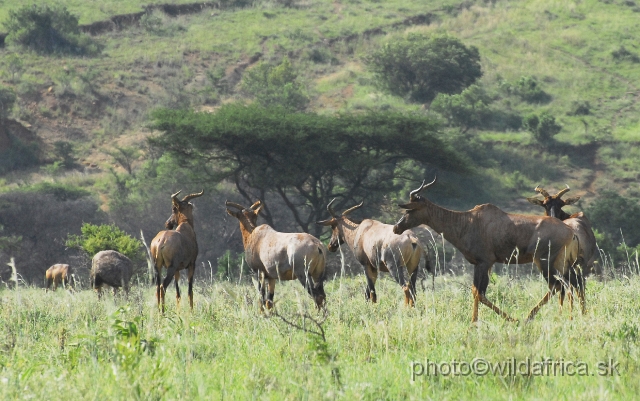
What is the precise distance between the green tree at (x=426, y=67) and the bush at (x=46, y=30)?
1802cm

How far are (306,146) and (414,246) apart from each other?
1910cm

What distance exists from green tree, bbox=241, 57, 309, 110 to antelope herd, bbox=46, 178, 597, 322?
1369 inches

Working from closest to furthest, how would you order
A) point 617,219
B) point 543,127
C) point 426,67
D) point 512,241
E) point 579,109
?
point 512,241 → point 617,219 → point 543,127 → point 579,109 → point 426,67

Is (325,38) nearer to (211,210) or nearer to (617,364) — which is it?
(211,210)

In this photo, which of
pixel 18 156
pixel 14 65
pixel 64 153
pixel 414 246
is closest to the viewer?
pixel 414 246

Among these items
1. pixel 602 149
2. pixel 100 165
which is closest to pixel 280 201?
pixel 100 165

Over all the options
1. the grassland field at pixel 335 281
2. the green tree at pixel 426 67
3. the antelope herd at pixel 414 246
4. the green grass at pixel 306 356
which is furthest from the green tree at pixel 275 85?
the green grass at pixel 306 356

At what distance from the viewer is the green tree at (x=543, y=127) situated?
149 feet

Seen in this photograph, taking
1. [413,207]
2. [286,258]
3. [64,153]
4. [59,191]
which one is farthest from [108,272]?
[64,153]

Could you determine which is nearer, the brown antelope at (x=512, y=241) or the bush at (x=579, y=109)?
the brown antelope at (x=512, y=241)

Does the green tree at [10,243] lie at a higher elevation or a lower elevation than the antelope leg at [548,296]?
lower

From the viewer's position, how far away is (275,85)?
51938 mm

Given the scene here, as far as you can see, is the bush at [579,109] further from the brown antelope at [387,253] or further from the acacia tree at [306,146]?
the brown antelope at [387,253]

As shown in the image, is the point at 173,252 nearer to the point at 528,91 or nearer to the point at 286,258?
the point at 286,258
